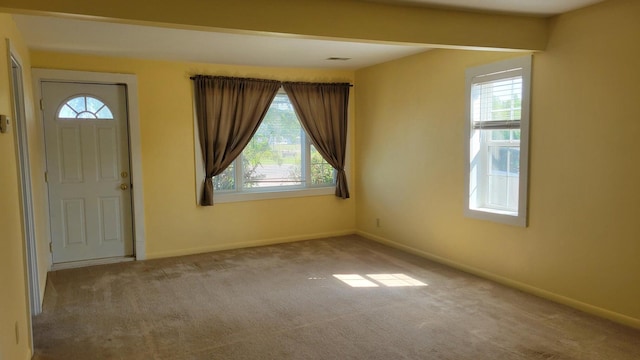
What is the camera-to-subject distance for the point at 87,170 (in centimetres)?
502

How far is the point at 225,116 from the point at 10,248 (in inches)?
132

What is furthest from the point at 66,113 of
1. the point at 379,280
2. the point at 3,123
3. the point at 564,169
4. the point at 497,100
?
the point at 564,169

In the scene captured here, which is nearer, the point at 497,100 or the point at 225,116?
the point at 497,100

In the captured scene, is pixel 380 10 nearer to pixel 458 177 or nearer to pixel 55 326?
pixel 458 177

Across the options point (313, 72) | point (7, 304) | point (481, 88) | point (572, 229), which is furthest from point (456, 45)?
point (7, 304)

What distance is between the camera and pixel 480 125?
4441 millimetres

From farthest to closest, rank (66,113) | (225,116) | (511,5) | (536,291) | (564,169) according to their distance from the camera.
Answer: (225,116)
(66,113)
(536,291)
(564,169)
(511,5)

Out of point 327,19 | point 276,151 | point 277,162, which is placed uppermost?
point 327,19

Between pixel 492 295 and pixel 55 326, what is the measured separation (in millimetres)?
3593

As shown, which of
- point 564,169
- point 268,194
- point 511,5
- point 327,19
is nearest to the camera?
point 327,19

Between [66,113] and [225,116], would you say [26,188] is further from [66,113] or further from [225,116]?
[225,116]

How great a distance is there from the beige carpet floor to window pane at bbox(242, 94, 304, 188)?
1416mm

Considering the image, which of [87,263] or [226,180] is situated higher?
[226,180]

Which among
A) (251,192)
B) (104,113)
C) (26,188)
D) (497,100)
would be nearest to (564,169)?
(497,100)
